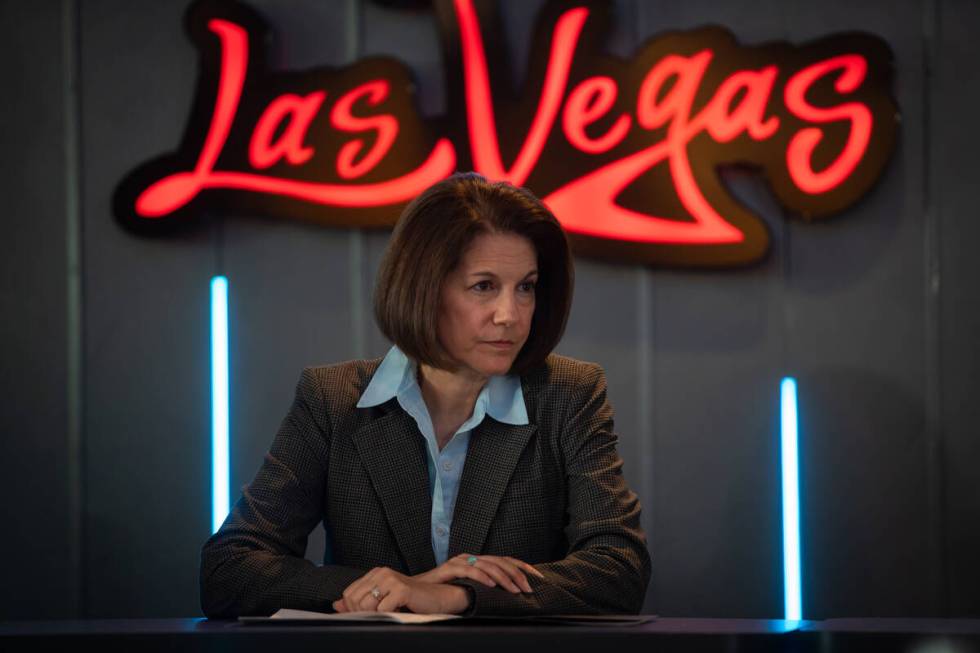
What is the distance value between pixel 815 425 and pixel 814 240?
60 cm

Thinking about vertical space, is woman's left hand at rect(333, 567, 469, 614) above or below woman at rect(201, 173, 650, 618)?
below

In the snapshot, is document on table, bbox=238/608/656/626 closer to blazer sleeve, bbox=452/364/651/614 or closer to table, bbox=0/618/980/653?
table, bbox=0/618/980/653

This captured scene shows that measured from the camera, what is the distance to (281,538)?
6.81 ft

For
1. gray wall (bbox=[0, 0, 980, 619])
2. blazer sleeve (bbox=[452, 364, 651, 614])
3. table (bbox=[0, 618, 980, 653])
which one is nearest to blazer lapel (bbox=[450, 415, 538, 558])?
blazer sleeve (bbox=[452, 364, 651, 614])

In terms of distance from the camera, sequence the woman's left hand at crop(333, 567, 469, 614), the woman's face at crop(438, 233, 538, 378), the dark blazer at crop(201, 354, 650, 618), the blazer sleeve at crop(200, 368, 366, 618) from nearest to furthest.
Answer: the woman's left hand at crop(333, 567, 469, 614) < the blazer sleeve at crop(200, 368, 366, 618) < the dark blazer at crop(201, 354, 650, 618) < the woman's face at crop(438, 233, 538, 378)

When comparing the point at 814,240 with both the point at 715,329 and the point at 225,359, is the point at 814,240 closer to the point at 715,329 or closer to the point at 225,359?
the point at 715,329

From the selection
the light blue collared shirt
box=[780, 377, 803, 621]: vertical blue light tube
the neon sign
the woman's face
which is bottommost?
box=[780, 377, 803, 621]: vertical blue light tube

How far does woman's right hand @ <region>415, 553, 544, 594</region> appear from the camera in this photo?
1.79 meters

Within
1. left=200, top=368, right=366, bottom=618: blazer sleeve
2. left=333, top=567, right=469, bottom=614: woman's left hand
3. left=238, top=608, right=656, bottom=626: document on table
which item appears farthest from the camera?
left=200, top=368, right=366, bottom=618: blazer sleeve

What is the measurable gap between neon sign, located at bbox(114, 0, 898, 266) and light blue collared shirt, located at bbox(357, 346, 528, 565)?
1.30 metres

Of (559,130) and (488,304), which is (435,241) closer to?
(488,304)

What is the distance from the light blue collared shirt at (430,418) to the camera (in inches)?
84.9

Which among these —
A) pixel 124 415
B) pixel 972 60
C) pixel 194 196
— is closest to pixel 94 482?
pixel 124 415

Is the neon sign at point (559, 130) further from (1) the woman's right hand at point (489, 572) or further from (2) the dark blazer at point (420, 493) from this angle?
(1) the woman's right hand at point (489, 572)
